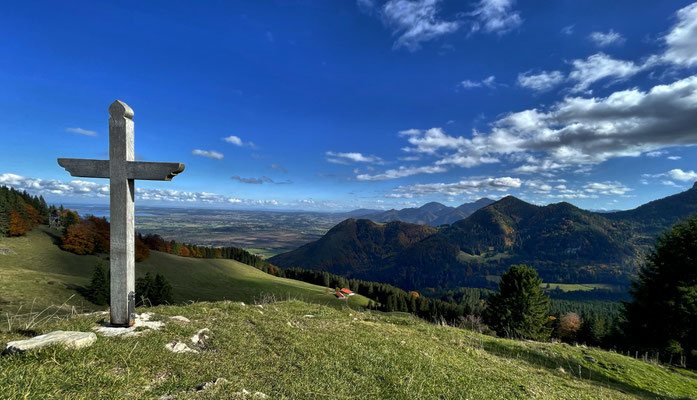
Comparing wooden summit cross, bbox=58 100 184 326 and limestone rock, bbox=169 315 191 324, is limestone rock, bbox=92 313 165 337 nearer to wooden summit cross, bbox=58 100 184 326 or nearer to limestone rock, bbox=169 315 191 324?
wooden summit cross, bbox=58 100 184 326

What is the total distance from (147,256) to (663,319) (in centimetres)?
10909

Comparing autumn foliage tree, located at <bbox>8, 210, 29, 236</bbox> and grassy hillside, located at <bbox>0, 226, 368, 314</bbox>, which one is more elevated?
autumn foliage tree, located at <bbox>8, 210, 29, 236</bbox>

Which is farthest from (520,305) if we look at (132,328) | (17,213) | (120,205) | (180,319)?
(17,213)

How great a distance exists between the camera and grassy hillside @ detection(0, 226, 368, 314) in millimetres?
38312

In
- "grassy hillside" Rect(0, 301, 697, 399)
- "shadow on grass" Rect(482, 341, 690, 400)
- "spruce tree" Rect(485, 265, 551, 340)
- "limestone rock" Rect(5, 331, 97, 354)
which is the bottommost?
"spruce tree" Rect(485, 265, 551, 340)

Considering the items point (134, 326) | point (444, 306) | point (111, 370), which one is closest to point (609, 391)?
point (111, 370)

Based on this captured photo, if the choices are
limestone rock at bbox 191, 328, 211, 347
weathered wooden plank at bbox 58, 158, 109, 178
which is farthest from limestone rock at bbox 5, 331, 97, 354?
weathered wooden plank at bbox 58, 158, 109, 178

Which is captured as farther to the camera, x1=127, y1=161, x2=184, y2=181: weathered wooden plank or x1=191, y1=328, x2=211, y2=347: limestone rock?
x1=127, y1=161, x2=184, y2=181: weathered wooden plank

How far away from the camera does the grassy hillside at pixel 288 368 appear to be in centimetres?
487

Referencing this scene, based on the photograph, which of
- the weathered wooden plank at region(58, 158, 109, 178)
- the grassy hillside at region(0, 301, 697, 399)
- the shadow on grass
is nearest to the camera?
the grassy hillside at region(0, 301, 697, 399)

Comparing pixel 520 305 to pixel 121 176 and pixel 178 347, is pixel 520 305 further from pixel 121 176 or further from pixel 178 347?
pixel 121 176

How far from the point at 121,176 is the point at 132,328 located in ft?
15.4

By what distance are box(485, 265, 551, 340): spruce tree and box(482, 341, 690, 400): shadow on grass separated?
116 ft

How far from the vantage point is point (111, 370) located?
5.37 m
